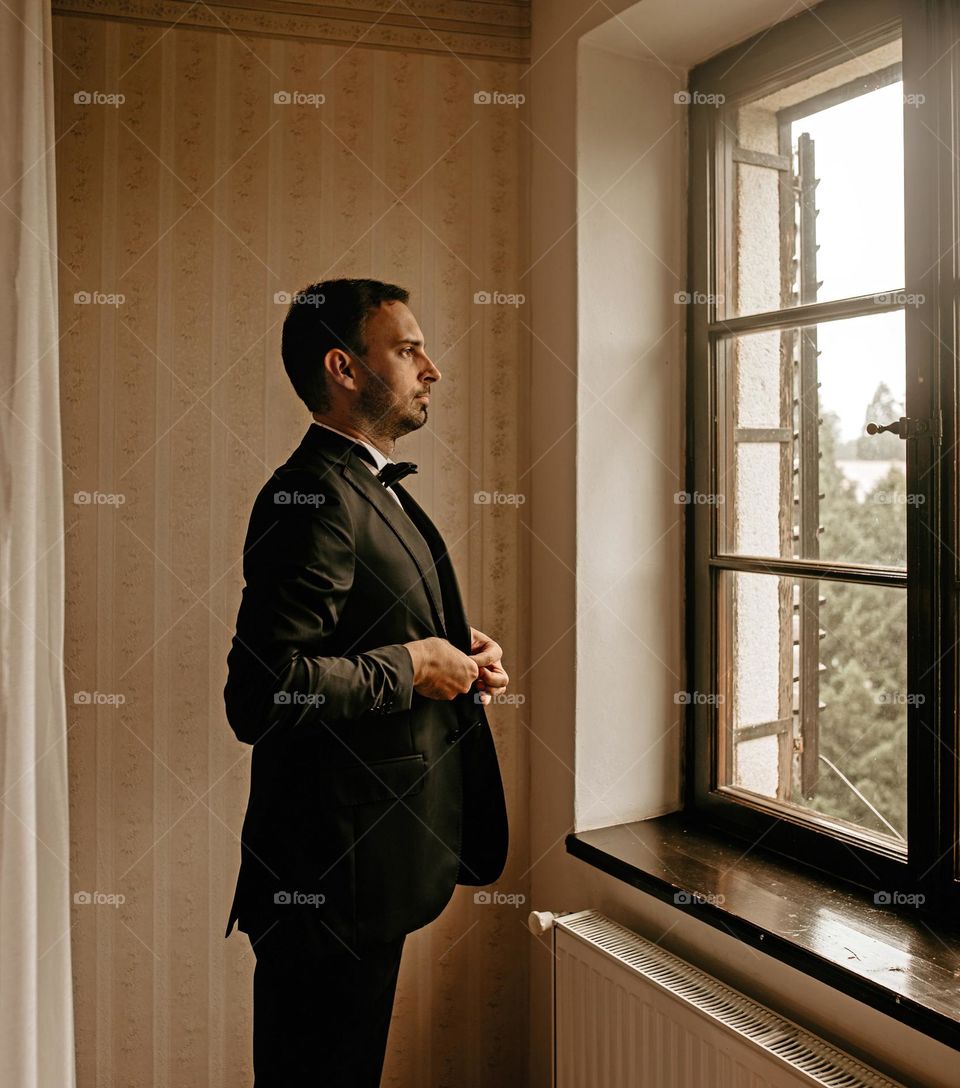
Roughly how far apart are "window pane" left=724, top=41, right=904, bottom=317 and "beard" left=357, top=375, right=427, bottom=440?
2.43 ft

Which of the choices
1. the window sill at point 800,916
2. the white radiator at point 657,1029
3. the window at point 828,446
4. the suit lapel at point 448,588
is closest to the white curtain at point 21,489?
the suit lapel at point 448,588

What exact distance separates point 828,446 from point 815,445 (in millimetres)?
32

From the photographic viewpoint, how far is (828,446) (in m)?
1.74

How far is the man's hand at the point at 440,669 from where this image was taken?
4.65 feet

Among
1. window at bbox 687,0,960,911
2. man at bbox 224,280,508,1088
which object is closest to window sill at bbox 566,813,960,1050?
window at bbox 687,0,960,911

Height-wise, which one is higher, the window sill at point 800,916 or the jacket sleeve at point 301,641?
the jacket sleeve at point 301,641

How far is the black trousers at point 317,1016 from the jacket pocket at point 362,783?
0.21m

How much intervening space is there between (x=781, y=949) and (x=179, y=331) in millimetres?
1512

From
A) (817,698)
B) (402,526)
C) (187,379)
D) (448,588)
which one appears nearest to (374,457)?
(402,526)

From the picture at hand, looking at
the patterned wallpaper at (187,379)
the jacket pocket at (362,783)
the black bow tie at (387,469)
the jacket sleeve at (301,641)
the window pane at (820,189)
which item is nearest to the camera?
the jacket sleeve at (301,641)

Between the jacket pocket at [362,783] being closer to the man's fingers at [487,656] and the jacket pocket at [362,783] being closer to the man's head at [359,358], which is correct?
the man's fingers at [487,656]

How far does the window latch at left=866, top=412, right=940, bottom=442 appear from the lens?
1506 mm

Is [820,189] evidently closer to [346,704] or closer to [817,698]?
[817,698]

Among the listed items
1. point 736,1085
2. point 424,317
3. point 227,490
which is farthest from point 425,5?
point 736,1085
